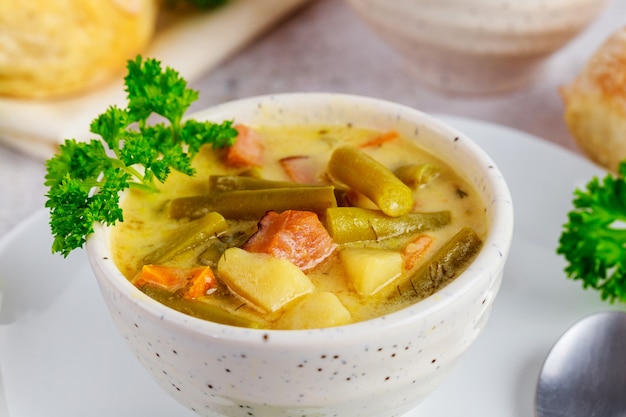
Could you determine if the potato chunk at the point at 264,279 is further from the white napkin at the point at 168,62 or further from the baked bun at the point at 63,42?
the baked bun at the point at 63,42

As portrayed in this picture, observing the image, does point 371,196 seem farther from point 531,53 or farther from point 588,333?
point 531,53

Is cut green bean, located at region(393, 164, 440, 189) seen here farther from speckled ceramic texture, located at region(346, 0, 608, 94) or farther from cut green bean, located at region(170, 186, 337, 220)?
speckled ceramic texture, located at region(346, 0, 608, 94)

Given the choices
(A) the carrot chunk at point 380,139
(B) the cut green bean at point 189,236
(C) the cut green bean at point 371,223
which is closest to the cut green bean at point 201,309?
(B) the cut green bean at point 189,236

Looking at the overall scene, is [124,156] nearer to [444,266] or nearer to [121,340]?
[121,340]

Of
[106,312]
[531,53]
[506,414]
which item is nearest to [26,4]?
[106,312]

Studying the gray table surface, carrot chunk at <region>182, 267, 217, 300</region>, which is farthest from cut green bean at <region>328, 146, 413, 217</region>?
the gray table surface

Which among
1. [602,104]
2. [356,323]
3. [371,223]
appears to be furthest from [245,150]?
[602,104]
